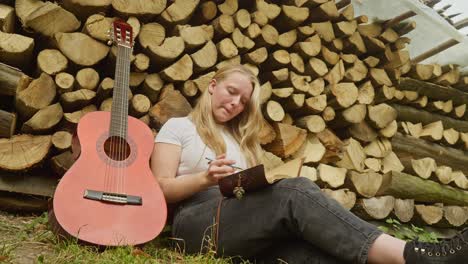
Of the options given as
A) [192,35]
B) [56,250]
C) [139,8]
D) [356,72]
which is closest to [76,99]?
[139,8]

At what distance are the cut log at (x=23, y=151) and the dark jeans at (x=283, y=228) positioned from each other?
81 cm

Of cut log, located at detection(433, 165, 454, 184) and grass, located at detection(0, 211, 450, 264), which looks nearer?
grass, located at detection(0, 211, 450, 264)

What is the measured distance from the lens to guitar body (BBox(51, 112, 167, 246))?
1.77 meters

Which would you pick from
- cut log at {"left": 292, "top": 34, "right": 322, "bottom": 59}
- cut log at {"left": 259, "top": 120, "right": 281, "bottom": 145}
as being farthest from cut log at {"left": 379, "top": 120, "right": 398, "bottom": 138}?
cut log at {"left": 259, "top": 120, "right": 281, "bottom": 145}

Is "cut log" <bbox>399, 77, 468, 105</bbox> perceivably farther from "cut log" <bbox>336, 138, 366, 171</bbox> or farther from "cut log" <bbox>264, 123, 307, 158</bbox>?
"cut log" <bbox>264, 123, 307, 158</bbox>

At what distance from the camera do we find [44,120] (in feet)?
7.38

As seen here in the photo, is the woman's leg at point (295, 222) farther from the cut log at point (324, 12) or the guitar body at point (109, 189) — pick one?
the cut log at point (324, 12)

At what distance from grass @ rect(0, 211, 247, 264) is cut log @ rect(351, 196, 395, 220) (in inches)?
59.4

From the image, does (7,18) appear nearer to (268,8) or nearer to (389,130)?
(268,8)

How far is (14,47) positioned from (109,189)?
839 mm

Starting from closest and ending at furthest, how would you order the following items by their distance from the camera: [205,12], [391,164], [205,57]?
1. [205,57]
2. [205,12]
3. [391,164]

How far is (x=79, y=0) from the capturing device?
7.66 ft

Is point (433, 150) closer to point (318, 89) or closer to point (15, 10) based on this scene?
point (318, 89)

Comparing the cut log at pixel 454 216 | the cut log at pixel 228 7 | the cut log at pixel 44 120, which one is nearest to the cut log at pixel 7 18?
the cut log at pixel 44 120
